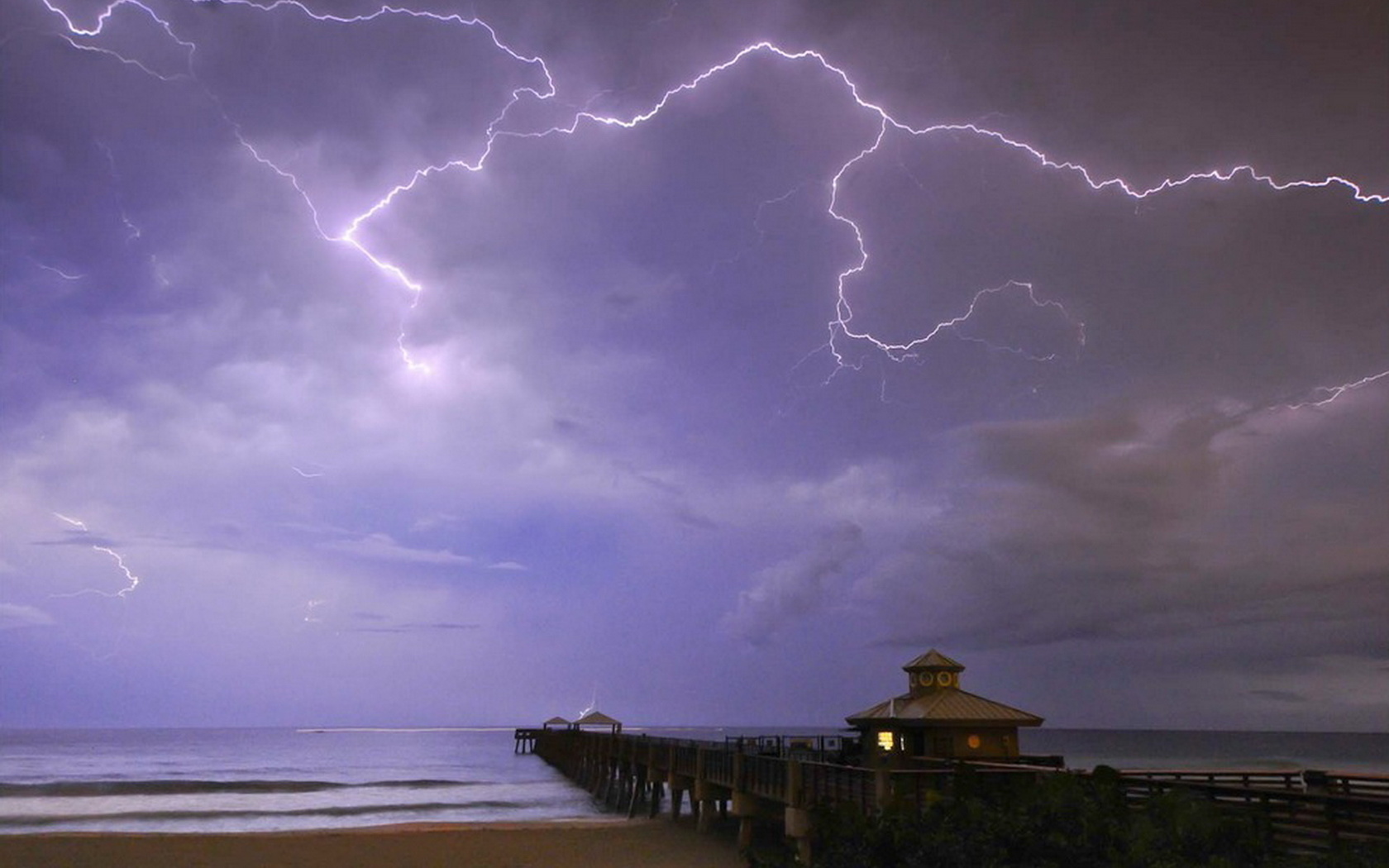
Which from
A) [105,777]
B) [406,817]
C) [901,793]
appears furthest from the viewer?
[105,777]

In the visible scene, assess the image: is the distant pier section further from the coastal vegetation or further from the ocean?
the ocean

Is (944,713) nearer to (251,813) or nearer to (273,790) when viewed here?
(251,813)

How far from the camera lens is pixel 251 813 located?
118 ft

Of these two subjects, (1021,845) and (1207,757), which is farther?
(1207,757)

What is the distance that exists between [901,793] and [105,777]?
5613 cm

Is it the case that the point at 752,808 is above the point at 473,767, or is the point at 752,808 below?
above

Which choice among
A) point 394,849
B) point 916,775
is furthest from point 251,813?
point 916,775

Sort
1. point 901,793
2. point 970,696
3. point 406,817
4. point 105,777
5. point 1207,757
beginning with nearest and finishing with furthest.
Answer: point 901,793, point 970,696, point 406,817, point 105,777, point 1207,757

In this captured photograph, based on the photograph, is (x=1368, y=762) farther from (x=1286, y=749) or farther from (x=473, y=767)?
(x=473, y=767)

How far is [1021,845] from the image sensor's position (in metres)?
9.96

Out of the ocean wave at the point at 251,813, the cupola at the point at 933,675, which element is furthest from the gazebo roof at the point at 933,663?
the ocean wave at the point at 251,813

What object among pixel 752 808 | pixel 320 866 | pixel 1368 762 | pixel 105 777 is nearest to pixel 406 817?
pixel 320 866

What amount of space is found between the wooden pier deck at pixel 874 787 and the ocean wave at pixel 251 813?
6.39 metres

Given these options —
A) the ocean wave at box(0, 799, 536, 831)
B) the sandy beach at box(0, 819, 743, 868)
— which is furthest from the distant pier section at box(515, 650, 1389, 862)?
the ocean wave at box(0, 799, 536, 831)
